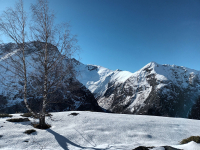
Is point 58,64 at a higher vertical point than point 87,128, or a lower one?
higher

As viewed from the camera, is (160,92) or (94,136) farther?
(160,92)

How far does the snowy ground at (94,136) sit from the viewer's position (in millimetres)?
6536

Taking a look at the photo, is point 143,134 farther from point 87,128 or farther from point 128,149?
point 87,128

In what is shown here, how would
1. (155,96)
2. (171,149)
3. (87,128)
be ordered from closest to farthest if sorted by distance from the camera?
(171,149) < (87,128) < (155,96)

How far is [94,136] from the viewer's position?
25.9ft

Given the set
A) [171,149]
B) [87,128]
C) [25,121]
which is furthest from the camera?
[25,121]

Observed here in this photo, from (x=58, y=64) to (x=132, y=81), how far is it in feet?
540

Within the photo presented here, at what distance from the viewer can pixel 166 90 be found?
130 metres

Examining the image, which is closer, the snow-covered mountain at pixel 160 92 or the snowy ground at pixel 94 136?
the snowy ground at pixel 94 136

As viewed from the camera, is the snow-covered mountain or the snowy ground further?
the snow-covered mountain

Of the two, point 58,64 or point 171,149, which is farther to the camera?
point 58,64

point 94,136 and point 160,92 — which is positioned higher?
point 94,136

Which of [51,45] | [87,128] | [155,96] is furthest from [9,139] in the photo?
[155,96]

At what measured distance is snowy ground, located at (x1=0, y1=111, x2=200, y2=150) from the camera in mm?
6536
